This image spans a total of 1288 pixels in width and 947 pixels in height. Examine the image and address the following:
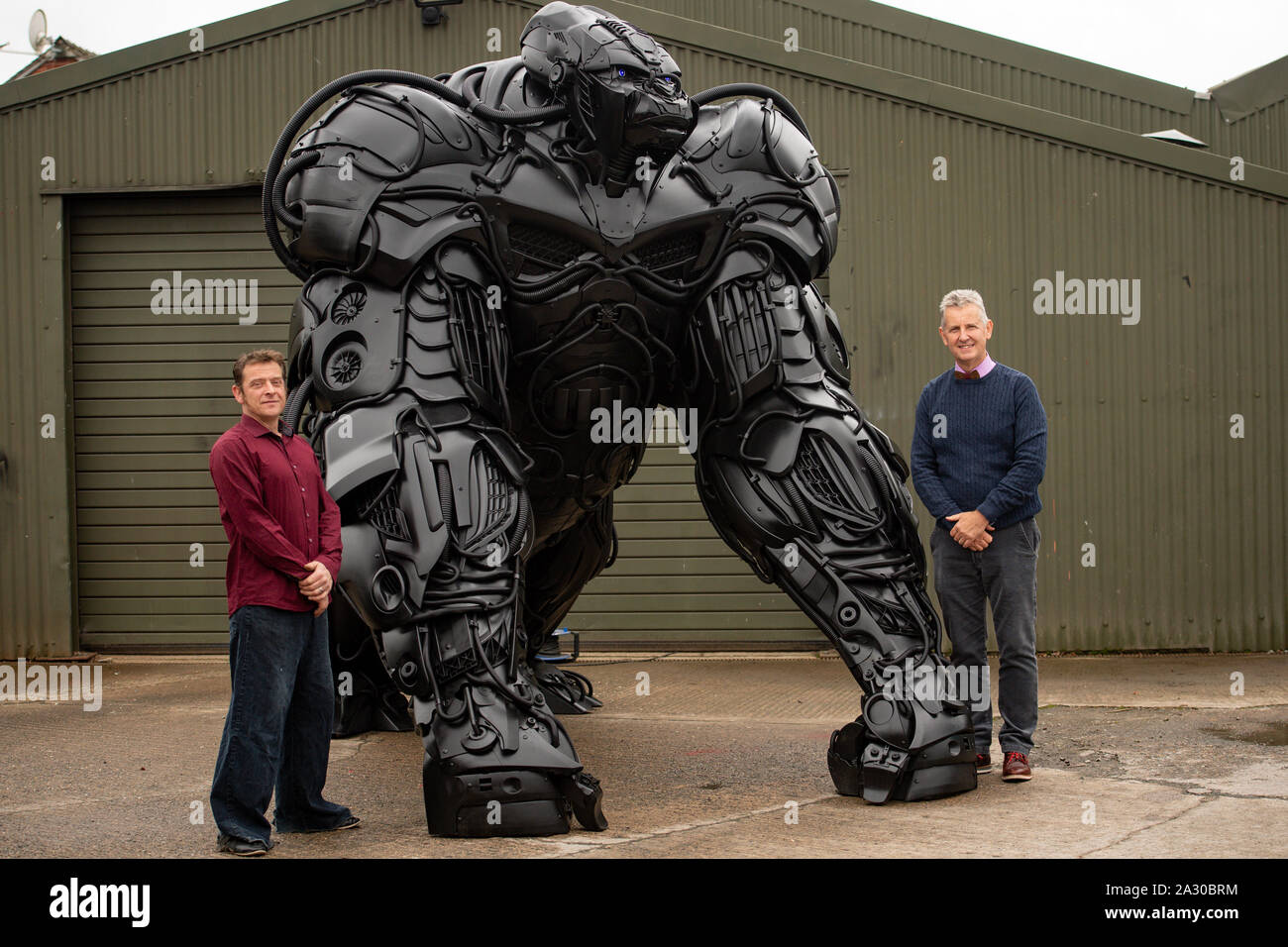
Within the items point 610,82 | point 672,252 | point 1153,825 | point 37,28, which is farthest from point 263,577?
point 37,28

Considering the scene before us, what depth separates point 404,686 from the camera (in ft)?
12.8

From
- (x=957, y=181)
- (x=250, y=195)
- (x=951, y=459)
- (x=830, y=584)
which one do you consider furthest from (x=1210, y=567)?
(x=250, y=195)

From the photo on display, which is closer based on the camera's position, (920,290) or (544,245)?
(544,245)

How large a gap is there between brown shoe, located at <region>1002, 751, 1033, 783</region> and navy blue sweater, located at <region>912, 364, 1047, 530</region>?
828 millimetres

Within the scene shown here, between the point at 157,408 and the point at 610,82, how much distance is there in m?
6.62

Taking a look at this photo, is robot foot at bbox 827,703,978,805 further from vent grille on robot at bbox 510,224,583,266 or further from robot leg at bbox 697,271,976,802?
vent grille on robot at bbox 510,224,583,266

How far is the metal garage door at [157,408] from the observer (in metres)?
9.82

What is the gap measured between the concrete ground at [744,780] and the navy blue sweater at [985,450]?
101 centimetres

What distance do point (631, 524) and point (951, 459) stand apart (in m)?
4.88

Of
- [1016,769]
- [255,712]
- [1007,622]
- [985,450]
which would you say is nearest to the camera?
[255,712]

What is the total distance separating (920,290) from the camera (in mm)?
9258

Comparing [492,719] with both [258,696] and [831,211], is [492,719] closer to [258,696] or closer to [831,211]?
[258,696]
